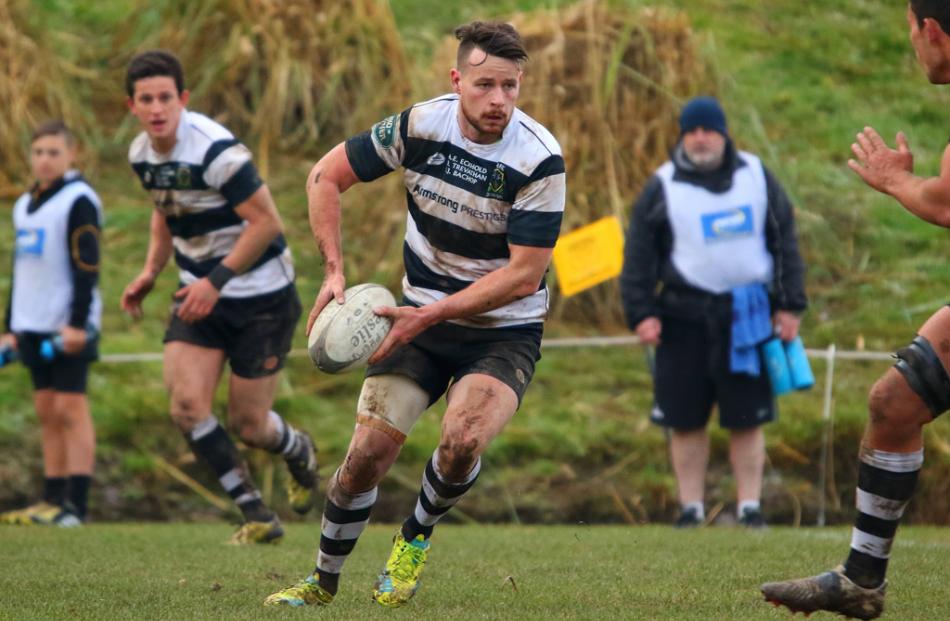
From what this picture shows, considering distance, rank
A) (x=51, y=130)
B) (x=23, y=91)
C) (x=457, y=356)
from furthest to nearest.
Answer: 1. (x=23, y=91)
2. (x=51, y=130)
3. (x=457, y=356)

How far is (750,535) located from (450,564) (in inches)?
80.8

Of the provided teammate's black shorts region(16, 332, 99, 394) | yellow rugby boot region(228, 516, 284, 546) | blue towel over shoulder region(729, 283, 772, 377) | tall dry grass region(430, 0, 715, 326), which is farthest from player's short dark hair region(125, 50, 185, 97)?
tall dry grass region(430, 0, 715, 326)

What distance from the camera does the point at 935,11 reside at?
200 inches

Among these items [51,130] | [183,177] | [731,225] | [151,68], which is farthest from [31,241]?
[731,225]

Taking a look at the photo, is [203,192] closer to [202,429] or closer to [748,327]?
Answer: [202,429]

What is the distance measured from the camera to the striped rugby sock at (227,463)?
8.34 metres

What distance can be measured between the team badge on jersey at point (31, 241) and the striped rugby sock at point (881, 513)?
6492mm

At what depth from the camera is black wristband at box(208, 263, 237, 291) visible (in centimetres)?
815

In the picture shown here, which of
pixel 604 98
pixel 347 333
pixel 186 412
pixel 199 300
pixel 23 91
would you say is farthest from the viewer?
pixel 23 91

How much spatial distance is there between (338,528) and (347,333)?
2.71 feet

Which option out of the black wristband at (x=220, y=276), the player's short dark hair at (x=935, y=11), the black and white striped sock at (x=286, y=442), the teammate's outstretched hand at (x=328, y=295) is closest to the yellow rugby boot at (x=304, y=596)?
the teammate's outstretched hand at (x=328, y=295)

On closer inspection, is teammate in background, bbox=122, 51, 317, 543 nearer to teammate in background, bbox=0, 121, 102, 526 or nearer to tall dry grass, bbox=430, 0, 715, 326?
teammate in background, bbox=0, 121, 102, 526

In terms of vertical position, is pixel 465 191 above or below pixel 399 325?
above

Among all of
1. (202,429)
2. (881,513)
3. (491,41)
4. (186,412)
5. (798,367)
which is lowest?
(798,367)
